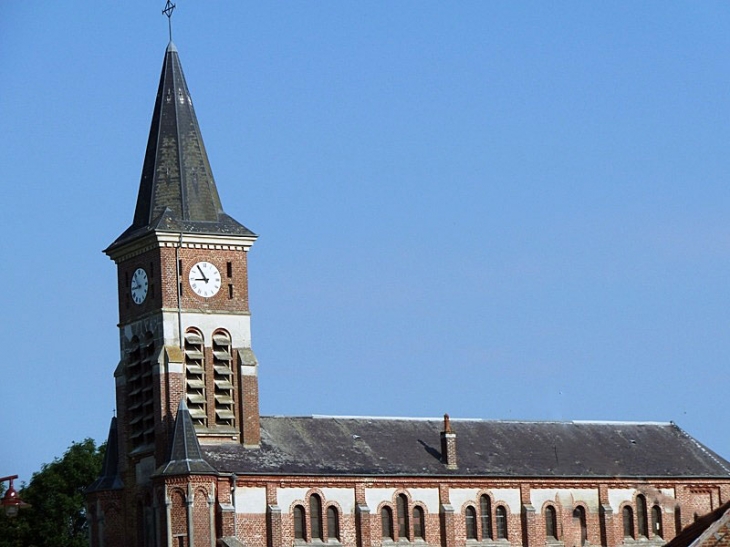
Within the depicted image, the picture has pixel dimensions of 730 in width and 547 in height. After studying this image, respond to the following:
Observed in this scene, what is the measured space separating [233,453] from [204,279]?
6.99m

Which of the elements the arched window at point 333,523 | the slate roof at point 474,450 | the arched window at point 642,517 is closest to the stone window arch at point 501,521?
the slate roof at point 474,450

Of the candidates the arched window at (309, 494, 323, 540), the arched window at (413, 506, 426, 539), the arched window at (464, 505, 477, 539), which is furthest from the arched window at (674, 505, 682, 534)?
the arched window at (309, 494, 323, 540)

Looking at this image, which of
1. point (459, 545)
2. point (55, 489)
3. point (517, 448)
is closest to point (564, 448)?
point (517, 448)

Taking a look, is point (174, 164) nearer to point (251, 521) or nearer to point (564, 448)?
point (251, 521)

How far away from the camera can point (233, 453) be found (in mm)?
75938

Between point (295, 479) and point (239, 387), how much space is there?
14.1ft

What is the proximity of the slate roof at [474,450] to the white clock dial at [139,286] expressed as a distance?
270 inches

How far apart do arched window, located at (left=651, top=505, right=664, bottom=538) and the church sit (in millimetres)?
969

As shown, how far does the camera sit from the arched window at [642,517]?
84875 mm

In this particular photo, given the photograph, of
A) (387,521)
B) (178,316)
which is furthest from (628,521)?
(178,316)

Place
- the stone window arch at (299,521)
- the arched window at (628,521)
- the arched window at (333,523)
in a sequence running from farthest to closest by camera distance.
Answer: the arched window at (628,521)
the arched window at (333,523)
the stone window arch at (299,521)

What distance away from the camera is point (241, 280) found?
78375 mm

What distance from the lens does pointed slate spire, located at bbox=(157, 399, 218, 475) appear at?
240ft

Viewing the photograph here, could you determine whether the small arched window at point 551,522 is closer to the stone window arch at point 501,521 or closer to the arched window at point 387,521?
the stone window arch at point 501,521
